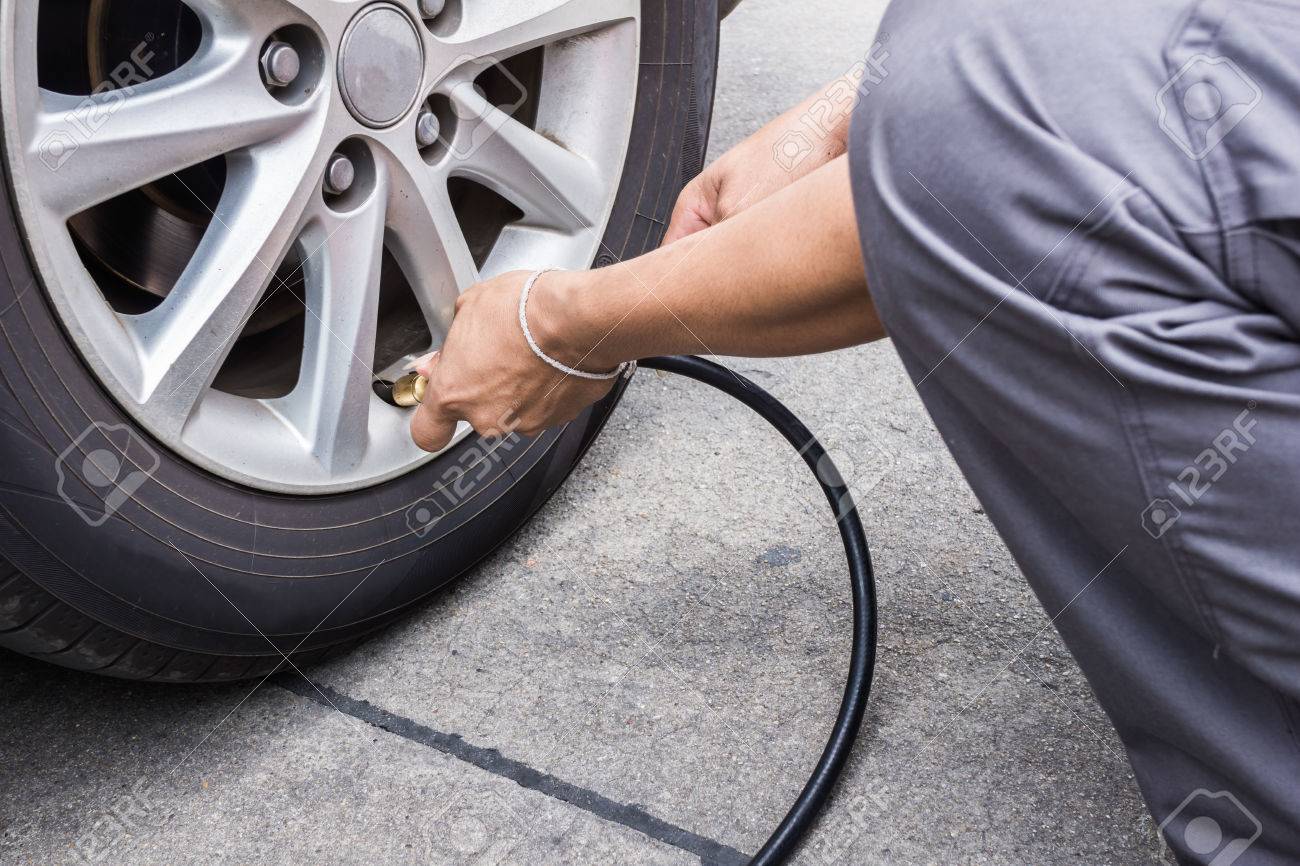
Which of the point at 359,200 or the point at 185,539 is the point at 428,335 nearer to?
the point at 359,200

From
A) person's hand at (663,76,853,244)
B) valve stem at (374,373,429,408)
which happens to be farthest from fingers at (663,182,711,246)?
valve stem at (374,373,429,408)

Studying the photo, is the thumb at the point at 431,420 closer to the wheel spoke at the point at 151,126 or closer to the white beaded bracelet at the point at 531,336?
the white beaded bracelet at the point at 531,336

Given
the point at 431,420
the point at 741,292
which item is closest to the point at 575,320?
the point at 741,292

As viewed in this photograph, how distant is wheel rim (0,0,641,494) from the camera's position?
1086 millimetres

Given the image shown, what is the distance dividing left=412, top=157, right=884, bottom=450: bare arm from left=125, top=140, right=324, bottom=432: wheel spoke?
0.68 feet

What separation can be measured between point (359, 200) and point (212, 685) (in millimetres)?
580

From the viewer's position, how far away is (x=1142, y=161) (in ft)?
2.35

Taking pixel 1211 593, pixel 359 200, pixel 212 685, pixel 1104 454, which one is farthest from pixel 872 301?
pixel 212 685
